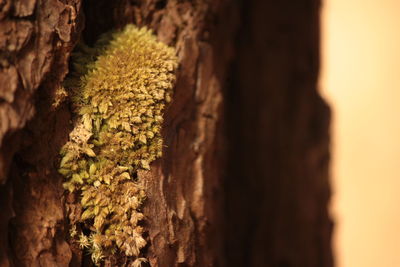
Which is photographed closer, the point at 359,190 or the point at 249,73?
the point at 249,73

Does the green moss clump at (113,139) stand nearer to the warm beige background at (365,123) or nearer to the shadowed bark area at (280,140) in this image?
the shadowed bark area at (280,140)

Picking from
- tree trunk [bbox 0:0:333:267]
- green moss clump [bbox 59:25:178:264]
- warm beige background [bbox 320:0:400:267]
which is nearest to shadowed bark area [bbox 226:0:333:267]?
tree trunk [bbox 0:0:333:267]

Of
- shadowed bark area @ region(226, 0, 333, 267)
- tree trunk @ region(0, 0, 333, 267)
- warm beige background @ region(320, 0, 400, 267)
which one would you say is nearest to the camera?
tree trunk @ region(0, 0, 333, 267)

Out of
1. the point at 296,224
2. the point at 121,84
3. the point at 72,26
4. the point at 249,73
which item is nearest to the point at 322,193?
the point at 296,224

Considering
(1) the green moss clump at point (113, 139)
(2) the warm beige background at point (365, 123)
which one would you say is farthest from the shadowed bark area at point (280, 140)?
(2) the warm beige background at point (365, 123)

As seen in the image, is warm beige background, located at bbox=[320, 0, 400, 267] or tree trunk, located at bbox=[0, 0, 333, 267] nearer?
tree trunk, located at bbox=[0, 0, 333, 267]

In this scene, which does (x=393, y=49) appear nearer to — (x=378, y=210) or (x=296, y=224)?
(x=378, y=210)

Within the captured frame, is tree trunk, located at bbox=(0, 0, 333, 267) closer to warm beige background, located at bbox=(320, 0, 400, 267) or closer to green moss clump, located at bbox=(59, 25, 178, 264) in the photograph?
green moss clump, located at bbox=(59, 25, 178, 264)

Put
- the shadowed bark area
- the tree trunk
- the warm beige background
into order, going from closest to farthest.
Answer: the tree trunk → the shadowed bark area → the warm beige background
